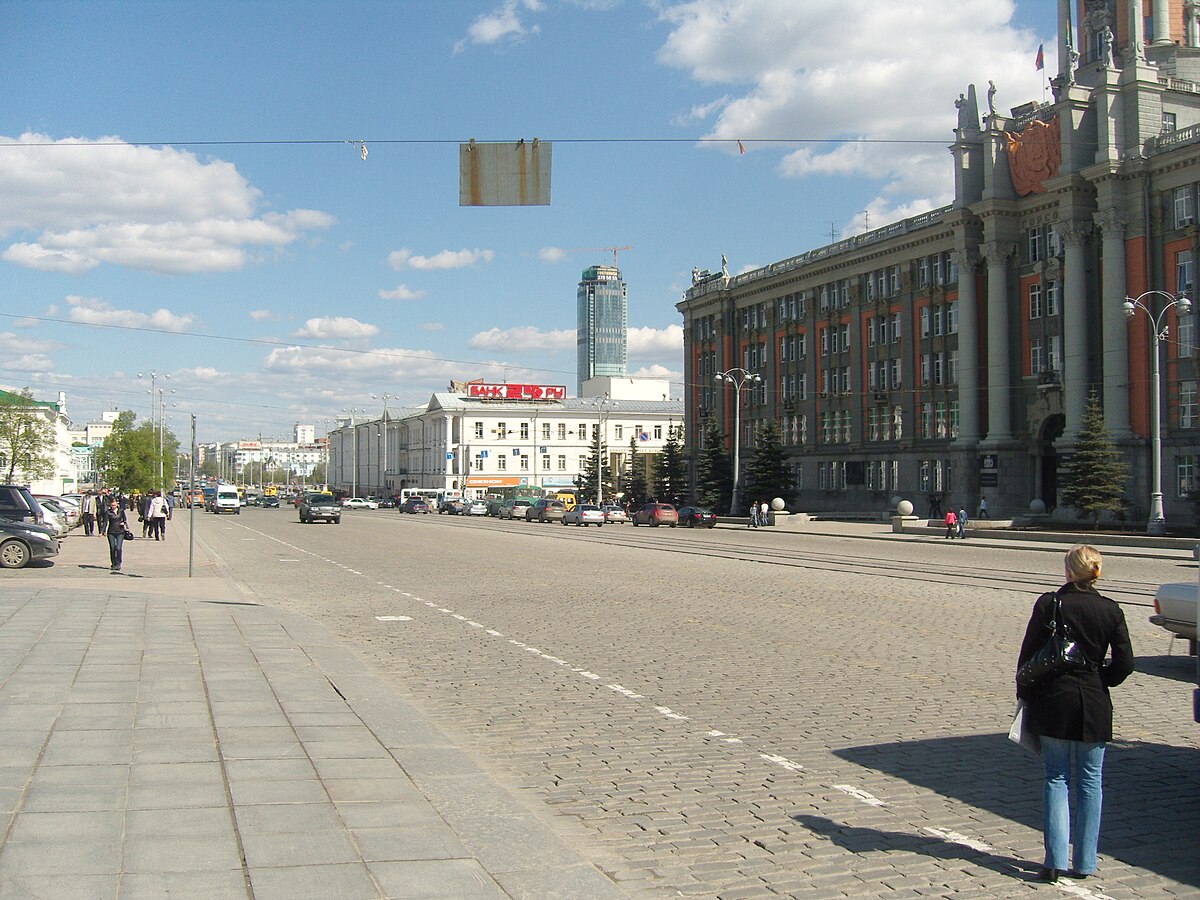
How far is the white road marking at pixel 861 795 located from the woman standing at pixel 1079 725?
4.51 ft

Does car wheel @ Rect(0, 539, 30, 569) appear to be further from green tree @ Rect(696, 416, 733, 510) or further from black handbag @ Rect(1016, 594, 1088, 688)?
green tree @ Rect(696, 416, 733, 510)

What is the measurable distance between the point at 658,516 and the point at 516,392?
7081cm

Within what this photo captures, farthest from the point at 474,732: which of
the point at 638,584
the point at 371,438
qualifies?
the point at 371,438

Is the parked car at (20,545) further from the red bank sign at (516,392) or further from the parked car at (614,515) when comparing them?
the red bank sign at (516,392)

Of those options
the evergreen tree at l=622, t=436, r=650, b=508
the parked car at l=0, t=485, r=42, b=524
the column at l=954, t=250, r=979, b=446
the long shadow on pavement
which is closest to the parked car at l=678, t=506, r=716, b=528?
the column at l=954, t=250, r=979, b=446

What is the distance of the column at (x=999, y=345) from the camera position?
206 ft

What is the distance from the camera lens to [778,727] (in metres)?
8.84

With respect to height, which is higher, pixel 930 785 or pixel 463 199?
pixel 463 199

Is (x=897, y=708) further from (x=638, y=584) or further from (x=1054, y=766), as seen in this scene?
(x=638, y=584)

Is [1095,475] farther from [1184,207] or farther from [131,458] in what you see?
[131,458]

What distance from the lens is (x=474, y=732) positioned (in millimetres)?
8703

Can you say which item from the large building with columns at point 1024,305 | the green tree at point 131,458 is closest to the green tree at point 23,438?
the green tree at point 131,458

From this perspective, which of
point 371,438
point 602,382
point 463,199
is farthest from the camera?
point 371,438

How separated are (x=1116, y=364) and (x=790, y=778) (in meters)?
53.3
